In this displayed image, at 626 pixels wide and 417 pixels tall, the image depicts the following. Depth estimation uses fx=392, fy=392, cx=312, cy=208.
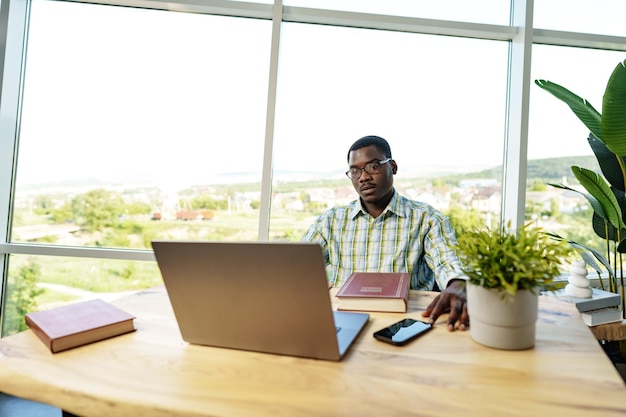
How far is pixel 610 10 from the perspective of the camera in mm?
2467

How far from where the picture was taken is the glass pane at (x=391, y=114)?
240 centimetres

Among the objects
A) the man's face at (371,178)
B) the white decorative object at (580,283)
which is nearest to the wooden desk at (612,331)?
the white decorative object at (580,283)

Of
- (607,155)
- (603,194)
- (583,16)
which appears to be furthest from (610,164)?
(583,16)

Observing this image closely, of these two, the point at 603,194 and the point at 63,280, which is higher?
the point at 603,194

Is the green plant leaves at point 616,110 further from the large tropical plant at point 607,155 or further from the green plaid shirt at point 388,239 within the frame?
the green plaid shirt at point 388,239

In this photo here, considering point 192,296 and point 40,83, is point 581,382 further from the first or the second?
point 40,83

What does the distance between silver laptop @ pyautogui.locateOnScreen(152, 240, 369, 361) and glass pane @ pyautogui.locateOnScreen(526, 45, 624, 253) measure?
212 centimetres

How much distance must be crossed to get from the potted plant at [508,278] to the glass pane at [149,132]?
172 centimetres

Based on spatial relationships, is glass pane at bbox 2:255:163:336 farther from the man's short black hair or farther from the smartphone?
the smartphone

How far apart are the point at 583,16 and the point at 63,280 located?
3621 mm

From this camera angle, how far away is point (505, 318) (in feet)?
2.55

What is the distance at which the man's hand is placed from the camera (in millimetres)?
923

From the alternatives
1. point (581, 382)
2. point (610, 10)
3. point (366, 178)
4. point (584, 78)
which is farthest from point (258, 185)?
point (610, 10)

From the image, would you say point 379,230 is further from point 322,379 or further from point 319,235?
point 322,379
